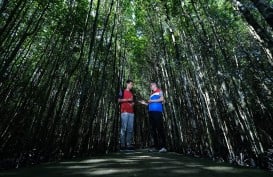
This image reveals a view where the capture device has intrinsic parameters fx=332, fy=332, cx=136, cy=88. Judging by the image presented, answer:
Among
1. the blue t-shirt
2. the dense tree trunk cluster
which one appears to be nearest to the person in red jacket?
the blue t-shirt

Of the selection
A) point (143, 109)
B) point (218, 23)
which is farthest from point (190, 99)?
point (143, 109)

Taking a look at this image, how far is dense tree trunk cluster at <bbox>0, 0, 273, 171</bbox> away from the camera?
4.79 meters

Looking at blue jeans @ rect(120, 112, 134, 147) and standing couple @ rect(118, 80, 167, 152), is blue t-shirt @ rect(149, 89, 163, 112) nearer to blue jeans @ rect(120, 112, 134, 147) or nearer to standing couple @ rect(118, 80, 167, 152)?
standing couple @ rect(118, 80, 167, 152)

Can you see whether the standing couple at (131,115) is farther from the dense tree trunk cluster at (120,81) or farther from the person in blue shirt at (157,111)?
the dense tree trunk cluster at (120,81)

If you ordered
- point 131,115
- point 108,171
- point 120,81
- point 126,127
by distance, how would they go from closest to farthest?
1. point 108,171
2. point 126,127
3. point 131,115
4. point 120,81

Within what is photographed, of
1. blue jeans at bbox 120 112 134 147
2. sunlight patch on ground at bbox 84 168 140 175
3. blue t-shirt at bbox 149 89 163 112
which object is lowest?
sunlight patch on ground at bbox 84 168 140 175

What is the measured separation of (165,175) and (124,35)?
8683 mm

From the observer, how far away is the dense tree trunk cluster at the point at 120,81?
4.79 metres

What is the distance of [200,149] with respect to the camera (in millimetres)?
6863

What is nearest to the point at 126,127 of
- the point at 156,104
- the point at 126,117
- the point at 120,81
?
the point at 126,117

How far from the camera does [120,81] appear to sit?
26.0 feet

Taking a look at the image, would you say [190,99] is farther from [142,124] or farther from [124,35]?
[142,124]

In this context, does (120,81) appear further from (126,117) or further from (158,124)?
(158,124)

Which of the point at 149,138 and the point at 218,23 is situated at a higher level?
the point at 218,23
